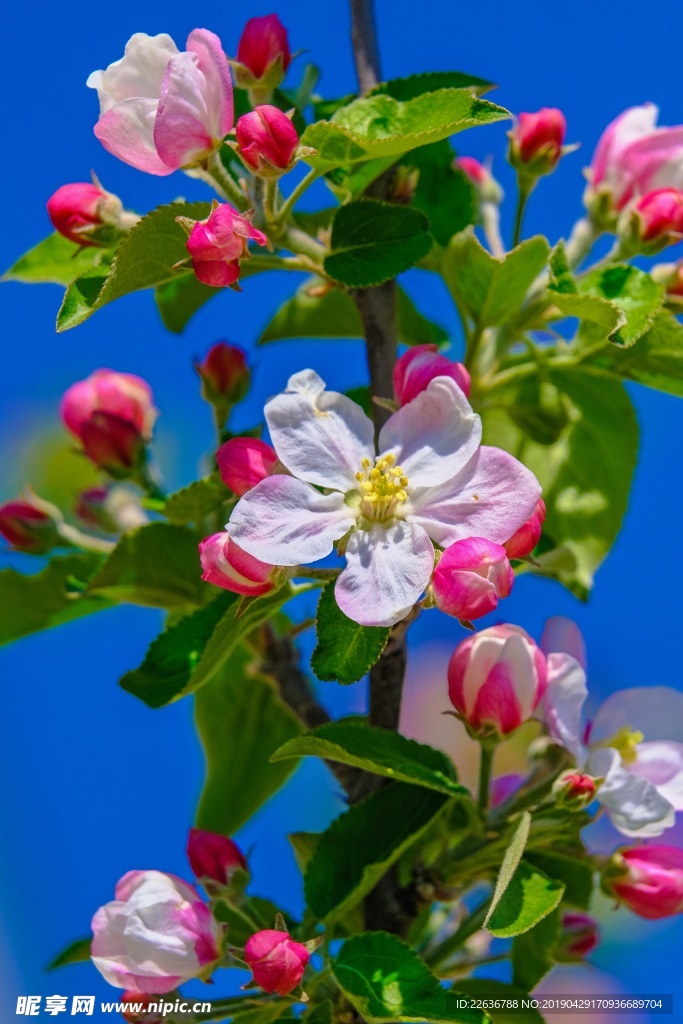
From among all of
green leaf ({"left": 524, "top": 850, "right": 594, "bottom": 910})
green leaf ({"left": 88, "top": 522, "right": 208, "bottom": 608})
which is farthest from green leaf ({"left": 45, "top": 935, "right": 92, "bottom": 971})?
green leaf ({"left": 524, "top": 850, "right": 594, "bottom": 910})

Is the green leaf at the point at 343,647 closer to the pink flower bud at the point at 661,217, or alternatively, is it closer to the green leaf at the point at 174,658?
the green leaf at the point at 174,658

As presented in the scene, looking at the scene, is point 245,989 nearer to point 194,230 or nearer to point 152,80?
point 194,230

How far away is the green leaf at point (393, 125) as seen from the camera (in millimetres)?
1240

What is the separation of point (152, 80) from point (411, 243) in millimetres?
322

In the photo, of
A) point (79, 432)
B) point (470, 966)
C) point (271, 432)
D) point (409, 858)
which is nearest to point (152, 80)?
point (271, 432)

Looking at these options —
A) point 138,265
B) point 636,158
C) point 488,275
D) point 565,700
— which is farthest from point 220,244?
point 636,158

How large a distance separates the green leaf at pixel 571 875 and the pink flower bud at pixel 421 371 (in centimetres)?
57

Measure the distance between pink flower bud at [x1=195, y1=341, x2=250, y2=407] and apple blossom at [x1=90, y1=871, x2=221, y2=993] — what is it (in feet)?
2.10

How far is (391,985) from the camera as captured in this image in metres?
1.23

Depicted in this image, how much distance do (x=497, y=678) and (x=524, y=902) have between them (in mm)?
224

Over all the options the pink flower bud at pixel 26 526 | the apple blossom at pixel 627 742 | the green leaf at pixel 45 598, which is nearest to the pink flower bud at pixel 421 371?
the apple blossom at pixel 627 742

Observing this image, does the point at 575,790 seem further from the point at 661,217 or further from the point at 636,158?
the point at 636,158

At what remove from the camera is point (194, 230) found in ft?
3.90

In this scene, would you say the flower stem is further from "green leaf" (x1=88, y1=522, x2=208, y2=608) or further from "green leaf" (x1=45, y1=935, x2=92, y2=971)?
"green leaf" (x1=45, y1=935, x2=92, y2=971)
